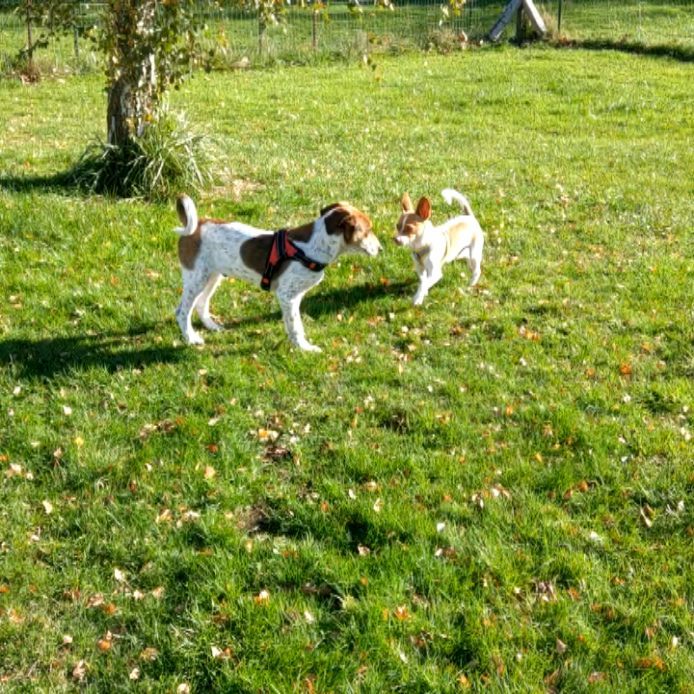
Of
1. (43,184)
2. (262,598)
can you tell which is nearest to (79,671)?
(262,598)

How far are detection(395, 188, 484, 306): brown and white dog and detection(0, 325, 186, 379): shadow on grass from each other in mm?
2500

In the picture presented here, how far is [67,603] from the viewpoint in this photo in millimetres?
4531

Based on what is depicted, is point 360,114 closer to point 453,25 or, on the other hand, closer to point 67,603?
point 453,25

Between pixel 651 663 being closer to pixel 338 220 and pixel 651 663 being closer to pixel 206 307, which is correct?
pixel 338 220

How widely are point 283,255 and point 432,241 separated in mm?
1893

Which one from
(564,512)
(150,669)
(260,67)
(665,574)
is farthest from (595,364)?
(260,67)

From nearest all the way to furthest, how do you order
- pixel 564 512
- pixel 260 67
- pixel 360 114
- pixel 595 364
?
pixel 564 512 < pixel 595 364 < pixel 360 114 < pixel 260 67

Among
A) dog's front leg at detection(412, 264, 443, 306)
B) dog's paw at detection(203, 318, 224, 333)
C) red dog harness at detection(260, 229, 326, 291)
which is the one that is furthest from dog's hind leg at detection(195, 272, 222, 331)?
dog's front leg at detection(412, 264, 443, 306)

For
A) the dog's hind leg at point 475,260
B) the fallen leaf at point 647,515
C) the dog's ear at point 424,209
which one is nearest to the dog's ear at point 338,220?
the dog's ear at point 424,209

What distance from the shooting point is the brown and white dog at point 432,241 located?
7.99 metres

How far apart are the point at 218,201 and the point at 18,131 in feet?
21.0

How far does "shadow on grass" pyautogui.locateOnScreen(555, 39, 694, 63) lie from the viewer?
23.9 m

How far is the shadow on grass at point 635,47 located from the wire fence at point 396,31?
93mm

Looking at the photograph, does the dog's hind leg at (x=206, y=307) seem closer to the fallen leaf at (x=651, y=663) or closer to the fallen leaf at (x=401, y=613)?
the fallen leaf at (x=401, y=613)
